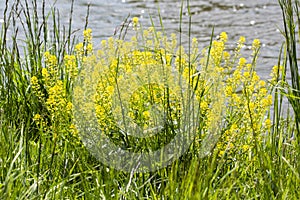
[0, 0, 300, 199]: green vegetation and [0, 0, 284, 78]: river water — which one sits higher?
[0, 0, 300, 199]: green vegetation

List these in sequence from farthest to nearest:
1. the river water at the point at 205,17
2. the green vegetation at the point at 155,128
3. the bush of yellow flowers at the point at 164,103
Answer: the river water at the point at 205,17 → the bush of yellow flowers at the point at 164,103 → the green vegetation at the point at 155,128

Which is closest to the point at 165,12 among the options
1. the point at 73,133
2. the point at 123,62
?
→ the point at 123,62

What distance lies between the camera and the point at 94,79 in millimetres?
3057

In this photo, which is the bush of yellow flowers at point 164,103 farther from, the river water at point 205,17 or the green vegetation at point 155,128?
the river water at point 205,17

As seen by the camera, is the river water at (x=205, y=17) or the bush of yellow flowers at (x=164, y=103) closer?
the bush of yellow flowers at (x=164, y=103)

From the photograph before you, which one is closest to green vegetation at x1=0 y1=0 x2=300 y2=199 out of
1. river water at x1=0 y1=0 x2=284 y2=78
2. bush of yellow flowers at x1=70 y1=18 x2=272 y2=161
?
bush of yellow flowers at x1=70 y1=18 x2=272 y2=161

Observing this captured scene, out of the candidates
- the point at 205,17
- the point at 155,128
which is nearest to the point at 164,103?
the point at 155,128

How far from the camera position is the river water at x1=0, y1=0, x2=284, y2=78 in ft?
23.6

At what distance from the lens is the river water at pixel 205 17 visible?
23.6 feet

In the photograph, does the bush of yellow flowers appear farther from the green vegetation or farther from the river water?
the river water

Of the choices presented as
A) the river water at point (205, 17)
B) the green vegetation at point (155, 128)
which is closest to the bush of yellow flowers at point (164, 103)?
the green vegetation at point (155, 128)

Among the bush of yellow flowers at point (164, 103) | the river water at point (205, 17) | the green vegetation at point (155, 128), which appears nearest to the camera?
the green vegetation at point (155, 128)

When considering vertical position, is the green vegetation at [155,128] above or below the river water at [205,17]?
above

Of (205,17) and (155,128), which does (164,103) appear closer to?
(155,128)
